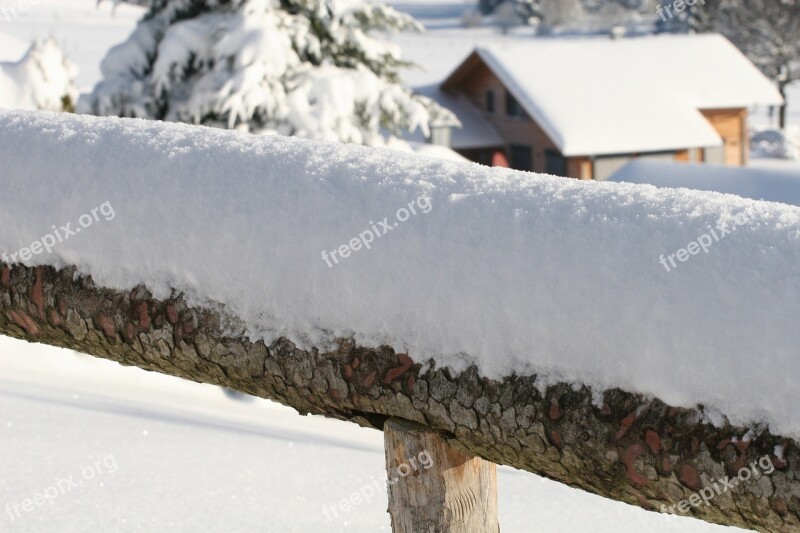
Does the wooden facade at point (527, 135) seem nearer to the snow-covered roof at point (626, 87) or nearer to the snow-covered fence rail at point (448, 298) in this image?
the snow-covered roof at point (626, 87)

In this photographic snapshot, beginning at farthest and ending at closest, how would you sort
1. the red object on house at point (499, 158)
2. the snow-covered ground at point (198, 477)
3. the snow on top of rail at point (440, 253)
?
the red object on house at point (499, 158), the snow-covered ground at point (198, 477), the snow on top of rail at point (440, 253)

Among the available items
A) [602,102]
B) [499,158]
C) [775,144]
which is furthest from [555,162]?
[775,144]

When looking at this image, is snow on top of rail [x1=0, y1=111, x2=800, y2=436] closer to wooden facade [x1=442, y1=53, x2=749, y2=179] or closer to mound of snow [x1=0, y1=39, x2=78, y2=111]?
mound of snow [x1=0, y1=39, x2=78, y2=111]

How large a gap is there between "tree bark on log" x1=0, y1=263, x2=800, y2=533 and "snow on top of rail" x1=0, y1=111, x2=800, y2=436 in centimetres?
5

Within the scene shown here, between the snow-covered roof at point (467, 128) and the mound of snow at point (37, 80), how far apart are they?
9.55 metres

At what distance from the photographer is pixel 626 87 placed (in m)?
24.2

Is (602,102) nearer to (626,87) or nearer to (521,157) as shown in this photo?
(626,87)

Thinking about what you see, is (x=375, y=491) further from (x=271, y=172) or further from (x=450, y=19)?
(x=450, y=19)

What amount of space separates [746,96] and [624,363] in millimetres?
26656

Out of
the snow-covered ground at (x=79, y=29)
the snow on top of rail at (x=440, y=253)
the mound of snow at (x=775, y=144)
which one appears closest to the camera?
the snow on top of rail at (x=440, y=253)

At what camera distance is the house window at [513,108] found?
24.0 m

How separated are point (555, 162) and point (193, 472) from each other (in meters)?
19.3

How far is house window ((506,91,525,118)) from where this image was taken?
24.0m

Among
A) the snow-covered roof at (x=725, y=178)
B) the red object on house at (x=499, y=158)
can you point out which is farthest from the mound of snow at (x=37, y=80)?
the snow-covered roof at (x=725, y=178)
